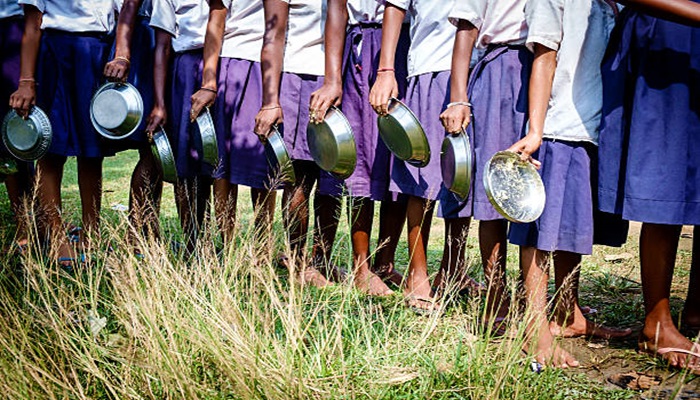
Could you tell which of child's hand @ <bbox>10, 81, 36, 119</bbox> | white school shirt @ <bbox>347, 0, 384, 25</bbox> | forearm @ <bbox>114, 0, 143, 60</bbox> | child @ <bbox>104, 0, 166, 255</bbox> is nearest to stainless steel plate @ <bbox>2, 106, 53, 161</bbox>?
child's hand @ <bbox>10, 81, 36, 119</bbox>

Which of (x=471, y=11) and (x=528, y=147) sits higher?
(x=471, y=11)

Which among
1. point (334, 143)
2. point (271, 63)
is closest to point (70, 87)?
point (271, 63)

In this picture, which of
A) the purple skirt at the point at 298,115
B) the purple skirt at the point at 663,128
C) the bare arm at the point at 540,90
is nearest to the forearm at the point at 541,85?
the bare arm at the point at 540,90

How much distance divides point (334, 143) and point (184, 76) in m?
1.16

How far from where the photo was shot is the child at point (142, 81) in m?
4.00

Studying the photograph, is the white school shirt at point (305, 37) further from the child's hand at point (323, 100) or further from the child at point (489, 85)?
the child at point (489, 85)

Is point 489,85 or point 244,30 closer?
point 489,85

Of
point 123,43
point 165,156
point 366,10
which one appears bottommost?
point 165,156

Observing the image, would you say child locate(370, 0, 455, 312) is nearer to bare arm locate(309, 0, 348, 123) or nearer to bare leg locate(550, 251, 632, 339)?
bare arm locate(309, 0, 348, 123)

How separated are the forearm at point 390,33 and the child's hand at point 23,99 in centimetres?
196

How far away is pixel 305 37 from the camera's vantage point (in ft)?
12.5

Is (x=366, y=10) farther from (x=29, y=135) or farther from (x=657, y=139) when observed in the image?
(x=29, y=135)

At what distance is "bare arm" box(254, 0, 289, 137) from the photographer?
3.62 meters

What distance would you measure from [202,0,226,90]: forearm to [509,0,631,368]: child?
1.70m
